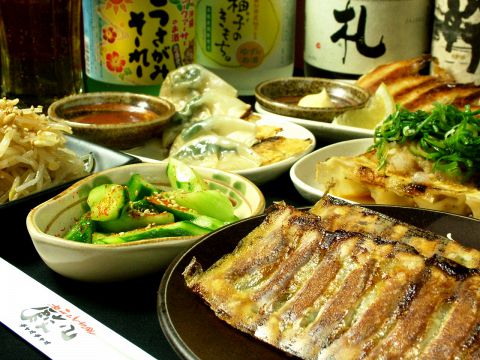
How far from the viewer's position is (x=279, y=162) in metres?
2.18

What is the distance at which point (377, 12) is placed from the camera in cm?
310

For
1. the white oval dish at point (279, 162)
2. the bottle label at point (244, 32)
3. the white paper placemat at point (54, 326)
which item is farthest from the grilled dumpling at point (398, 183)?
the bottle label at point (244, 32)

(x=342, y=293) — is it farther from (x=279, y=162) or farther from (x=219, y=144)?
(x=219, y=144)

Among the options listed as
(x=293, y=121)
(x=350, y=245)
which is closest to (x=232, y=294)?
(x=350, y=245)

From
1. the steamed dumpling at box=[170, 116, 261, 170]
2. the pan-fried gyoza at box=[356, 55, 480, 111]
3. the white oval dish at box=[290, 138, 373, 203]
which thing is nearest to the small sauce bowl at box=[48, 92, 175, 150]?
the steamed dumpling at box=[170, 116, 261, 170]

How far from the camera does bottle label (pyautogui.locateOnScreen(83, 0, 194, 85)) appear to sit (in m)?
2.89

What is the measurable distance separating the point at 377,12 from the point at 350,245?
2137mm

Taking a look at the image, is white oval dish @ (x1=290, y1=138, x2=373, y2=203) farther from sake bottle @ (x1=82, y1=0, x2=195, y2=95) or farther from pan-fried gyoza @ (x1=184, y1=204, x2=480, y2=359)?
sake bottle @ (x1=82, y1=0, x2=195, y2=95)

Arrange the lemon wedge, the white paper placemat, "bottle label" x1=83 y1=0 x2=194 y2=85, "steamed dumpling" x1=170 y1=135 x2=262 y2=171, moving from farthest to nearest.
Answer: "bottle label" x1=83 y1=0 x2=194 y2=85, the lemon wedge, "steamed dumpling" x1=170 y1=135 x2=262 y2=171, the white paper placemat

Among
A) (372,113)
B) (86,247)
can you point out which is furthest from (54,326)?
(372,113)

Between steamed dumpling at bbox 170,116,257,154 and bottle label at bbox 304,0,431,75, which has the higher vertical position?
bottle label at bbox 304,0,431,75

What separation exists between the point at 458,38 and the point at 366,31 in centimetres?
42

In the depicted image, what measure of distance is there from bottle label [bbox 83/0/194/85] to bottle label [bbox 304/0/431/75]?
663mm

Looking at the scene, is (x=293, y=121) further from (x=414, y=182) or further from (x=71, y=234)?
(x=71, y=234)
